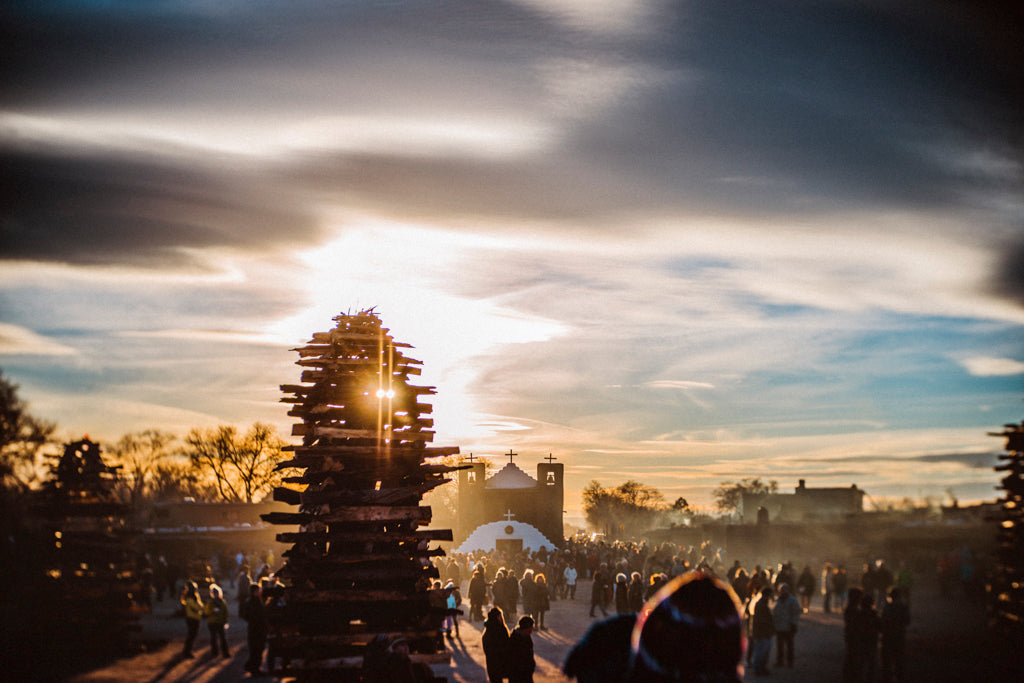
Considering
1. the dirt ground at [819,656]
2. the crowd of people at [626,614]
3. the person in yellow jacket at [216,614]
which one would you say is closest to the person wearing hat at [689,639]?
the crowd of people at [626,614]

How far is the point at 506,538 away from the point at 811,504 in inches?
889

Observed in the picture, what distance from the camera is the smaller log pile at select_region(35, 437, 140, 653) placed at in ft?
64.9

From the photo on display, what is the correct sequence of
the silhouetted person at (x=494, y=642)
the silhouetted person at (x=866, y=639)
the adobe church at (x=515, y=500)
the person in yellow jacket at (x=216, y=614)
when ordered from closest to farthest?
the silhouetted person at (x=494, y=642) < the silhouetted person at (x=866, y=639) < the person in yellow jacket at (x=216, y=614) < the adobe church at (x=515, y=500)

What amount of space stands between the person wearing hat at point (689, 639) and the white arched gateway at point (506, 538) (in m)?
61.2

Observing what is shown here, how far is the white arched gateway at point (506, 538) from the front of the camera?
63156 millimetres

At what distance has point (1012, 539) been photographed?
17.0m

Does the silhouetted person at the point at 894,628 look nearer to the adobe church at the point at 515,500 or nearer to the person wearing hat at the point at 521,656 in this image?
the person wearing hat at the point at 521,656

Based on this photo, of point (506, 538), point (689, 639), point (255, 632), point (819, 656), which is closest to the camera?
point (689, 639)

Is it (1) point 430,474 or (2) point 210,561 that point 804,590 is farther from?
(2) point 210,561

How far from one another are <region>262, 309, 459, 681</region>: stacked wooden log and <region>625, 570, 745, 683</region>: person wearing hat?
10357 millimetres

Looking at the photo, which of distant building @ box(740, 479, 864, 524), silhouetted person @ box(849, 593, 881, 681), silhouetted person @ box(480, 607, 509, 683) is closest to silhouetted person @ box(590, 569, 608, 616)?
distant building @ box(740, 479, 864, 524)

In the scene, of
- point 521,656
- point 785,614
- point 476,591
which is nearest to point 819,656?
point 785,614

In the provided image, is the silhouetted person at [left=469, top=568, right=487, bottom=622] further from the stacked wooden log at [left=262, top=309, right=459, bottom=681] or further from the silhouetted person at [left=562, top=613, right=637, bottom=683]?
the silhouetted person at [left=562, top=613, right=637, bottom=683]

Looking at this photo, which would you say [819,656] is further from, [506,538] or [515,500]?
[515,500]
